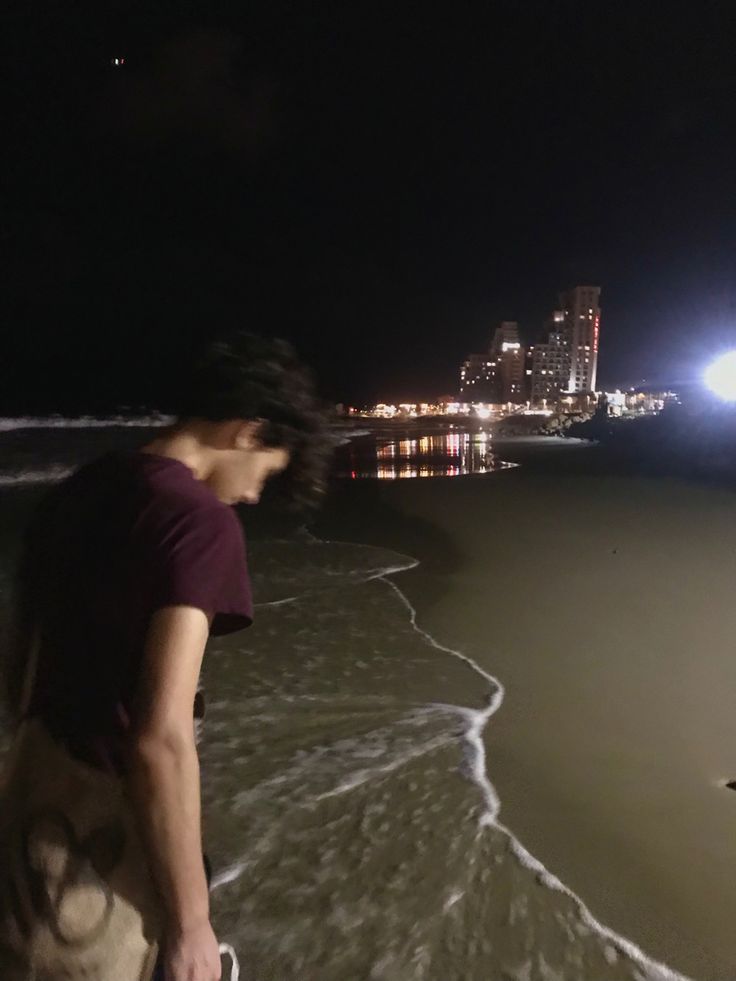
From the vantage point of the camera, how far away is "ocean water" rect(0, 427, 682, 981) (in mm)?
2697

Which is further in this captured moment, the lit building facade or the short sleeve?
the lit building facade

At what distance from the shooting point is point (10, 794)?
1.23 meters

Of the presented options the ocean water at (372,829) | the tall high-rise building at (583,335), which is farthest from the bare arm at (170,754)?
the tall high-rise building at (583,335)

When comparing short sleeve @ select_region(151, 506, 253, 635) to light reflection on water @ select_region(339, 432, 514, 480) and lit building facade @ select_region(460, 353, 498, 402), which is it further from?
lit building facade @ select_region(460, 353, 498, 402)

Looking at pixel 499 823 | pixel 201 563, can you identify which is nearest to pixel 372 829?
pixel 499 823

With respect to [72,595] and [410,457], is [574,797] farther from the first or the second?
[410,457]

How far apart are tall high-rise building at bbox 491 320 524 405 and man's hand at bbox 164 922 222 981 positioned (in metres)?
155

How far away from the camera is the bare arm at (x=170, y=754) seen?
43.5 inches

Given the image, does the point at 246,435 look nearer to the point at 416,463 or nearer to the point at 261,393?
the point at 261,393

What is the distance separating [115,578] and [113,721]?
0.80 ft

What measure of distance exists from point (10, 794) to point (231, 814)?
2.63 metres

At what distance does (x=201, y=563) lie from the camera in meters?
1.15

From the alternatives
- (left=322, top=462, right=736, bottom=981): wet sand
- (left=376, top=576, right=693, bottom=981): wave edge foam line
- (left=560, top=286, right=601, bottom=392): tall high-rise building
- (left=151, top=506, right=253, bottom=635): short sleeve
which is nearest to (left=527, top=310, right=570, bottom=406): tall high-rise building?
(left=560, top=286, right=601, bottom=392): tall high-rise building

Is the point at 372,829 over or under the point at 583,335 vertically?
under
